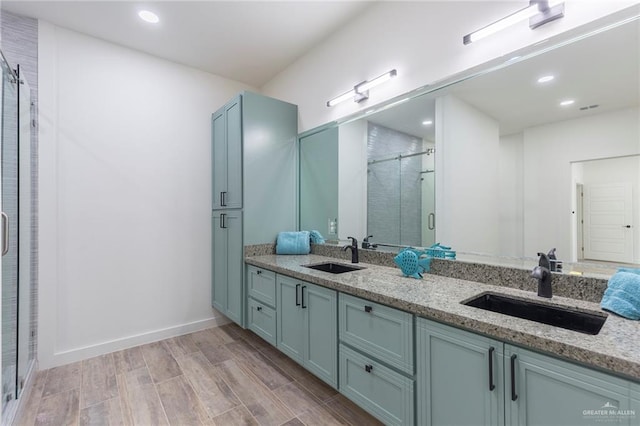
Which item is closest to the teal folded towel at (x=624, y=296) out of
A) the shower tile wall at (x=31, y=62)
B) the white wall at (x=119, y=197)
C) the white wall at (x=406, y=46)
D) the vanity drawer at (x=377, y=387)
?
the vanity drawer at (x=377, y=387)

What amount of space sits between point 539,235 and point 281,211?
2144 millimetres

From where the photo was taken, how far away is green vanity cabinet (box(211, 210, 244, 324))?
276 cm

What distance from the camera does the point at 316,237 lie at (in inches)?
115

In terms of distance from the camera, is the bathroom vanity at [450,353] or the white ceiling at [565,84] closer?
the bathroom vanity at [450,353]

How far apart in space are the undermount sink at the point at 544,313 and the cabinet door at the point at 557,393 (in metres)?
0.35

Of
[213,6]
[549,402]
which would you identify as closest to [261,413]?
[549,402]

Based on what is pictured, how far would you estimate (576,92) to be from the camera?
141 centimetres

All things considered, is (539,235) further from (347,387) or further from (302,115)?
(302,115)

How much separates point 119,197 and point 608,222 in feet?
11.6

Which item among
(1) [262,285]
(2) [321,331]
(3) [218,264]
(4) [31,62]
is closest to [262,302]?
(1) [262,285]

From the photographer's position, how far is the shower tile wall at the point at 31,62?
223 cm

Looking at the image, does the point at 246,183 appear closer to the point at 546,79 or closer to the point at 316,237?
the point at 316,237

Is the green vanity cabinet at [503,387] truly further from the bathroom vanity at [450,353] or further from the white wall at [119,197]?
the white wall at [119,197]

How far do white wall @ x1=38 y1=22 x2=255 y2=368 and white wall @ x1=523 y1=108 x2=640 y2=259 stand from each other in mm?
2946
